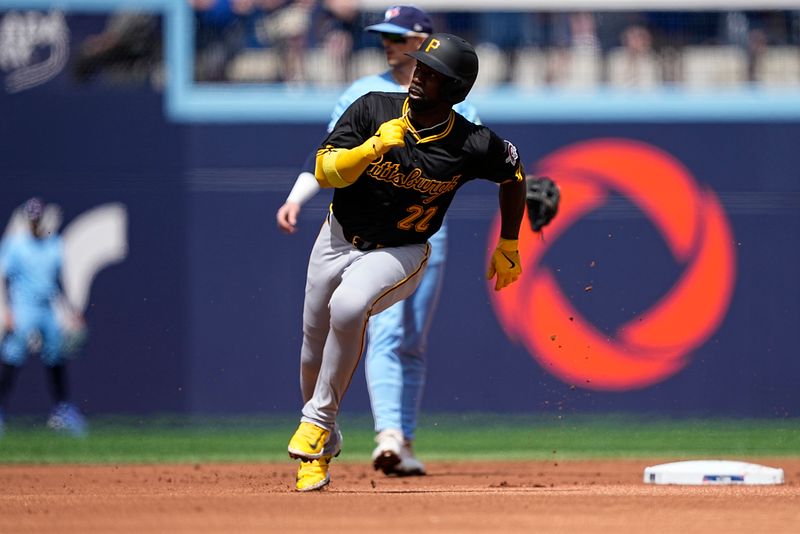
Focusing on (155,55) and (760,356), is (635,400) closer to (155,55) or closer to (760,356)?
(760,356)

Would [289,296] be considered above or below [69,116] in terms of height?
below

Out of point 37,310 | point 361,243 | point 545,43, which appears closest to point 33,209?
point 37,310

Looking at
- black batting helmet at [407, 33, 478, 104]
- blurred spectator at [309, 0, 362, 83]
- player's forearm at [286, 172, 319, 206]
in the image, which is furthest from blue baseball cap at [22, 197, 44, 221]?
black batting helmet at [407, 33, 478, 104]

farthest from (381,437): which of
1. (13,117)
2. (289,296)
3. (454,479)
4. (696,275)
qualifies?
(13,117)

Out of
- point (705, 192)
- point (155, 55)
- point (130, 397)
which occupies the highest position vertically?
point (155, 55)

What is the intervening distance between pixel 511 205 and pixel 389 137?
956 mm

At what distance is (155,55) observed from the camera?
1108 cm

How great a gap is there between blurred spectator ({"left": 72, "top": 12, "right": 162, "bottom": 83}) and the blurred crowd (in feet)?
1.27

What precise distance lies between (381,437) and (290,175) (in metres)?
4.40

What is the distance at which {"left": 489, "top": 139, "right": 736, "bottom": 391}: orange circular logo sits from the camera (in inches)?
418

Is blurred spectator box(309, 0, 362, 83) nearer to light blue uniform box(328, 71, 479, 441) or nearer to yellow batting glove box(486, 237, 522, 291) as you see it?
light blue uniform box(328, 71, 479, 441)

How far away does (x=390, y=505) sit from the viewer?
17.7 ft

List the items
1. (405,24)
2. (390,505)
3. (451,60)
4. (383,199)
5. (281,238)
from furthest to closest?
(281,238)
(405,24)
(383,199)
(451,60)
(390,505)

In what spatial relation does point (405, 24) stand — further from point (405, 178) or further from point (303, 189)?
point (405, 178)
